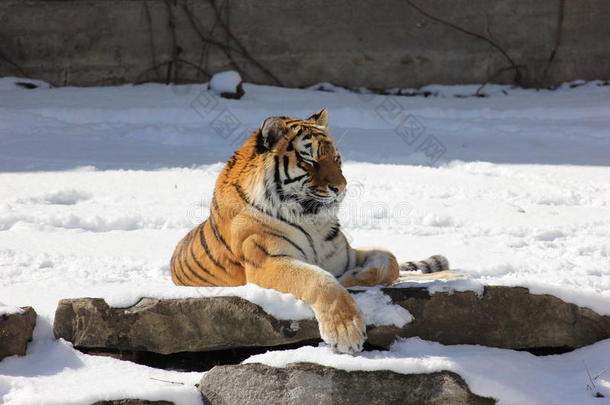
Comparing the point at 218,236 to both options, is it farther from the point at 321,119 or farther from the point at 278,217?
the point at 321,119

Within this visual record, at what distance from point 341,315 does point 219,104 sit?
17.4 ft

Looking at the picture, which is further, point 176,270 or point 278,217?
point 176,270

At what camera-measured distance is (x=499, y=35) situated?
336 inches

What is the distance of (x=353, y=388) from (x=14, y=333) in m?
1.22

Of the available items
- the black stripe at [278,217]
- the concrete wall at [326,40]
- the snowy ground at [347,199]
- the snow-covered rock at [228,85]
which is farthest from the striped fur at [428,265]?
the concrete wall at [326,40]

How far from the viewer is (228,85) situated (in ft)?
26.0

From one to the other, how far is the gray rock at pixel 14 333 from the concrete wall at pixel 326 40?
5.81 m

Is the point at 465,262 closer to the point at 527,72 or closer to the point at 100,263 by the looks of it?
the point at 100,263

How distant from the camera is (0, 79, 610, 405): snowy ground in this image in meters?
2.89

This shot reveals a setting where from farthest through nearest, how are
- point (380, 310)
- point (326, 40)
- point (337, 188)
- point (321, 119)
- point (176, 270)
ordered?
point (326, 40), point (176, 270), point (321, 119), point (337, 188), point (380, 310)

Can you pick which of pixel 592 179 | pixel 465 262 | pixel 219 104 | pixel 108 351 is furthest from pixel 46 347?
pixel 219 104

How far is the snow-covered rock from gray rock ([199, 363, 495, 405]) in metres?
5.42

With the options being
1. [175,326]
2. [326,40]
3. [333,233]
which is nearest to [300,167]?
[333,233]

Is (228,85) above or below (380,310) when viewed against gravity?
below
